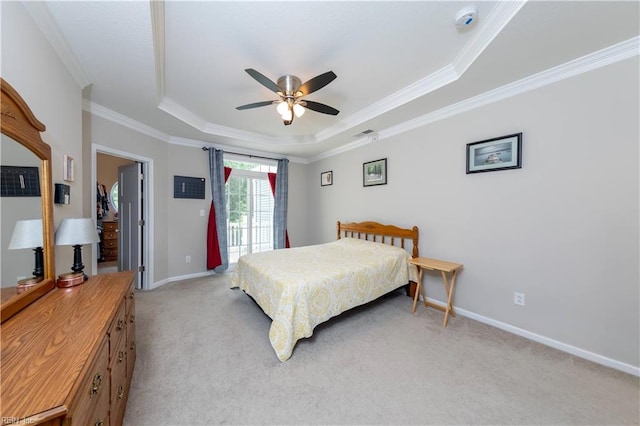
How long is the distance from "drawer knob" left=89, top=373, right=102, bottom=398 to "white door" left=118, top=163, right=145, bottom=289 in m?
3.12

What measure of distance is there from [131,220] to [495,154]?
504cm

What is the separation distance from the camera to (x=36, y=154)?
138cm

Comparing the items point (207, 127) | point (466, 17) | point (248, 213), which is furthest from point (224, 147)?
point (466, 17)

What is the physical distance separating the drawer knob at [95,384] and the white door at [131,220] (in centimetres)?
312

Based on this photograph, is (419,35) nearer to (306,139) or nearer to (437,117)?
(437,117)

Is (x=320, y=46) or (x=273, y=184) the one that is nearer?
(x=320, y=46)

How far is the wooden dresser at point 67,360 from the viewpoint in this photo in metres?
0.66

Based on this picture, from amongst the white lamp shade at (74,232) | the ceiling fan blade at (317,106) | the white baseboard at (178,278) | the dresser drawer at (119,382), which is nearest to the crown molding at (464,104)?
the ceiling fan blade at (317,106)

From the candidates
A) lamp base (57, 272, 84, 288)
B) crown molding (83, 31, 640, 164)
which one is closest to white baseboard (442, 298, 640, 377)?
crown molding (83, 31, 640, 164)

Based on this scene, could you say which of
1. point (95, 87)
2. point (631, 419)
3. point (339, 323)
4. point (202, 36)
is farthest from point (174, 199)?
point (631, 419)

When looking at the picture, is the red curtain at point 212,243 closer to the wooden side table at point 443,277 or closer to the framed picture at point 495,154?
the wooden side table at point 443,277

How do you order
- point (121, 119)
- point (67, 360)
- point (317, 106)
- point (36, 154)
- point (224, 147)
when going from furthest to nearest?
point (224, 147) → point (121, 119) → point (317, 106) → point (36, 154) → point (67, 360)

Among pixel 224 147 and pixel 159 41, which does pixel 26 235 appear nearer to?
pixel 159 41

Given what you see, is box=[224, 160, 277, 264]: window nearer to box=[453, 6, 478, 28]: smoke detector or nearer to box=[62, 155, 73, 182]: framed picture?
box=[62, 155, 73, 182]: framed picture
